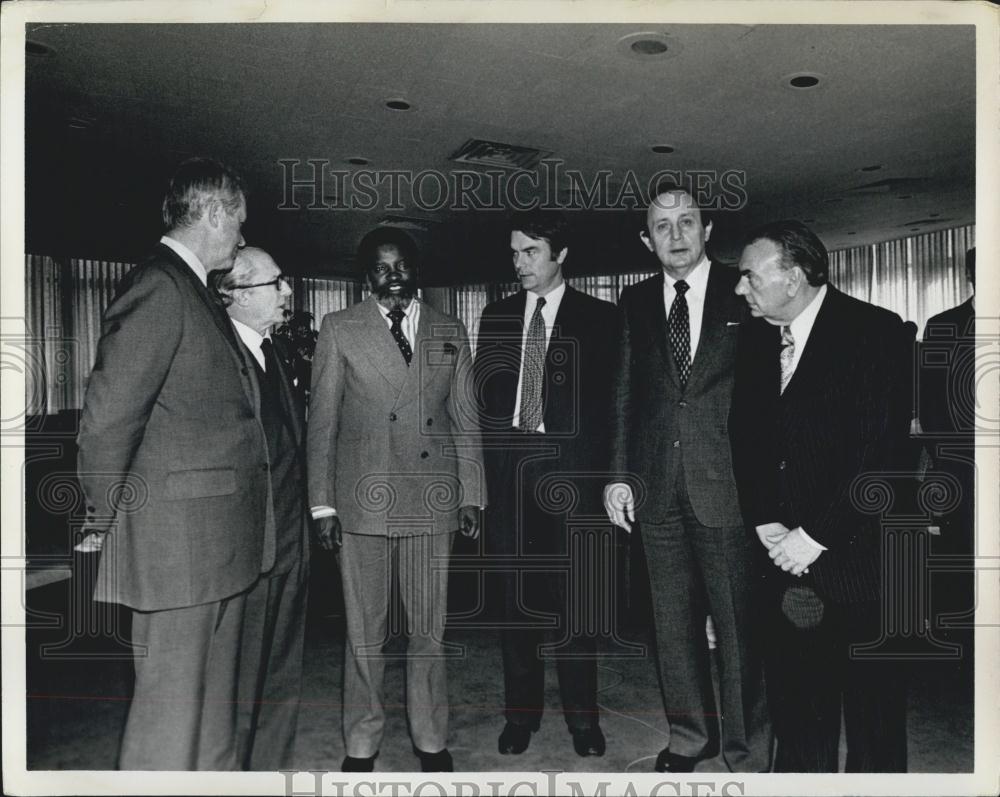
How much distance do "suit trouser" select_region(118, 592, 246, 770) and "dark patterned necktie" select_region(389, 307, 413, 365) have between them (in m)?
1.06

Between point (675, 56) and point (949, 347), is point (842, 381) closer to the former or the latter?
point (949, 347)

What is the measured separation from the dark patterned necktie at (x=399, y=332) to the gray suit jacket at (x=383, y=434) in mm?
24

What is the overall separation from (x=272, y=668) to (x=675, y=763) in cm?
155

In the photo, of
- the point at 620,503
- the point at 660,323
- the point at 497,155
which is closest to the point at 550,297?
the point at 660,323

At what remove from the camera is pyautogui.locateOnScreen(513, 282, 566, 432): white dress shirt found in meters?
2.96

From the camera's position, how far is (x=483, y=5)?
262cm

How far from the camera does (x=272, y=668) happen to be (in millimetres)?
2605

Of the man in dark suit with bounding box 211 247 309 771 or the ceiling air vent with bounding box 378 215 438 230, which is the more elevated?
the ceiling air vent with bounding box 378 215 438 230

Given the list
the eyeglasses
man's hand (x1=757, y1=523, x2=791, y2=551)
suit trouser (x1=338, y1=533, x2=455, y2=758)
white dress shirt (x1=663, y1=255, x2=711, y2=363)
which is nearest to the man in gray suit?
suit trouser (x1=338, y1=533, x2=455, y2=758)

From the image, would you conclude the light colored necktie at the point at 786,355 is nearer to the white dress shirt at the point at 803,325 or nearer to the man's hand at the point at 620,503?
the white dress shirt at the point at 803,325

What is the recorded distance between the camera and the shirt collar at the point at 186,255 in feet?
7.72

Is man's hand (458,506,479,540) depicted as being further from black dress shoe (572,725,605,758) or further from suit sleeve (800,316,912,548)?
suit sleeve (800,316,912,548)

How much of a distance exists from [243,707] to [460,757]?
845 millimetres

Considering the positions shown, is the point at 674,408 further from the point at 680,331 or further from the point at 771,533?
the point at 771,533
